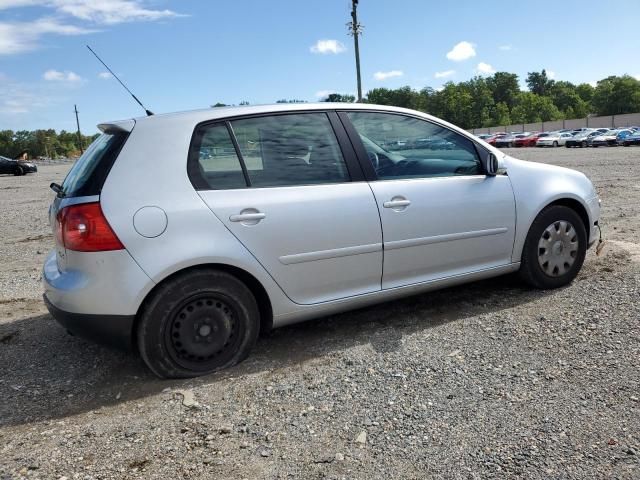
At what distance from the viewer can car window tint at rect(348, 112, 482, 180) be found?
391cm

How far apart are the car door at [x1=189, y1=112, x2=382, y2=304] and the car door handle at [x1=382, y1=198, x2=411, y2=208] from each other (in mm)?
109

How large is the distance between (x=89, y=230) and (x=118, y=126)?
2.38 feet

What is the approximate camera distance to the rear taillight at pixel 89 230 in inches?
121

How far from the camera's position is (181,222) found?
10.4ft

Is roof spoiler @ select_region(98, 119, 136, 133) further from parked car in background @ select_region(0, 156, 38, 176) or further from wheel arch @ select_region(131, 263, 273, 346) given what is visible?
parked car in background @ select_region(0, 156, 38, 176)

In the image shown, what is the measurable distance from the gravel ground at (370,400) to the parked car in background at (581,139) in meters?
45.3

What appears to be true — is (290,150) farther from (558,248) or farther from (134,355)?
(558,248)

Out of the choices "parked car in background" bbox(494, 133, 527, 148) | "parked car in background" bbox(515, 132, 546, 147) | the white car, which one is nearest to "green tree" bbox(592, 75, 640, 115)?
"parked car in background" bbox(494, 133, 527, 148)

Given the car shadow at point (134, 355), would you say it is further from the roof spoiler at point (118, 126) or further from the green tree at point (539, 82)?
the green tree at point (539, 82)

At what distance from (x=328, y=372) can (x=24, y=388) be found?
6.27 ft

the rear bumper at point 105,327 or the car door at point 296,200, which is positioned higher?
the car door at point 296,200

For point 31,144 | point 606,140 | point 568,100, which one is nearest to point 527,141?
point 606,140

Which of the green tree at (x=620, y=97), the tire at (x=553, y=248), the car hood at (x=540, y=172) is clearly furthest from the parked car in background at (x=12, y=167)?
the green tree at (x=620, y=97)

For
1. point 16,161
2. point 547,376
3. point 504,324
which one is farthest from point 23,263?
point 16,161
